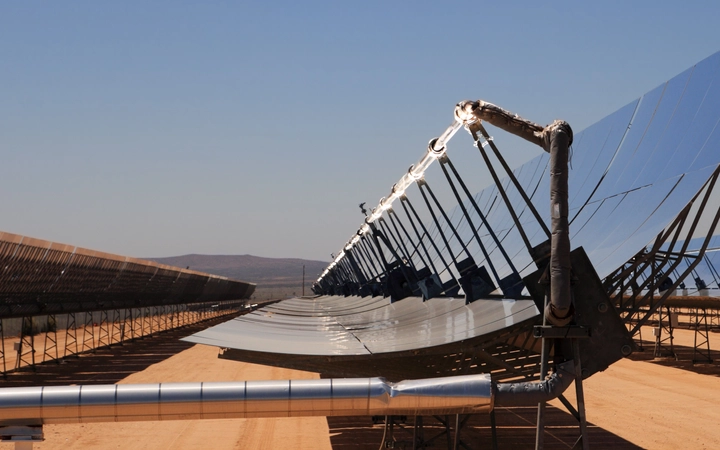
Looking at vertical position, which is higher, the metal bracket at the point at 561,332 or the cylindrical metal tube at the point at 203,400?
the metal bracket at the point at 561,332

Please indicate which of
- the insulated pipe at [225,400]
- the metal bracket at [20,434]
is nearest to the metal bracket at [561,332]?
the insulated pipe at [225,400]

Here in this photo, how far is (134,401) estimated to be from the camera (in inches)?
276

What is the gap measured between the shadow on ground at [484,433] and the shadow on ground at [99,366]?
194 inches

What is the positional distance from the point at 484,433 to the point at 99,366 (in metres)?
20.1

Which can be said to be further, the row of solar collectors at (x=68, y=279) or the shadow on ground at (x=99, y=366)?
the row of solar collectors at (x=68, y=279)

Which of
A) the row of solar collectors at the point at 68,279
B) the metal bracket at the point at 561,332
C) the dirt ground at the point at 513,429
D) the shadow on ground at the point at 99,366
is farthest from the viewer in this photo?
the row of solar collectors at the point at 68,279

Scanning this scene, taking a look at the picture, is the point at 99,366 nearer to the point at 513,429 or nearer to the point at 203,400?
the point at 513,429

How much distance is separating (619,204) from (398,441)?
634 centimetres

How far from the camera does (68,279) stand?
35.3m

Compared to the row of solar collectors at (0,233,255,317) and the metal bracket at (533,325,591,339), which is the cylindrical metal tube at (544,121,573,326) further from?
the row of solar collectors at (0,233,255,317)

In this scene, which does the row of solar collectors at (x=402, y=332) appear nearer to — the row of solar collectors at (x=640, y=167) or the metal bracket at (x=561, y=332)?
the metal bracket at (x=561, y=332)

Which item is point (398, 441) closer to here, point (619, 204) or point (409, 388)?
point (619, 204)

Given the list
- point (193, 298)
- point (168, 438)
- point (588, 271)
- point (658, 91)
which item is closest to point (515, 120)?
point (588, 271)

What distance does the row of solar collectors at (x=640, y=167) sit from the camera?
10977 millimetres
